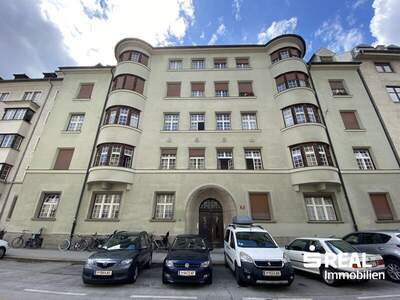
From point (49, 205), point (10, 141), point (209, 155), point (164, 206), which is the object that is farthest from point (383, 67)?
point (10, 141)

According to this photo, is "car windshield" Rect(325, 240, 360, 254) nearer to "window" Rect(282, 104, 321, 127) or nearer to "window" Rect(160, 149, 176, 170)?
"window" Rect(282, 104, 321, 127)

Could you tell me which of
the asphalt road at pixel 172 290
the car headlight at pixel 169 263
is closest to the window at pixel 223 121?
the asphalt road at pixel 172 290

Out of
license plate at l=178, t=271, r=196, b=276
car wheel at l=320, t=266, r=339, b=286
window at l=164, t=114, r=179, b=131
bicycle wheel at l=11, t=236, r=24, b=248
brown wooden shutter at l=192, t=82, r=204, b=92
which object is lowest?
car wheel at l=320, t=266, r=339, b=286

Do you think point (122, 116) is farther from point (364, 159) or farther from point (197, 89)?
point (364, 159)

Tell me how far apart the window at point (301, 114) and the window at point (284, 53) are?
6.17 m

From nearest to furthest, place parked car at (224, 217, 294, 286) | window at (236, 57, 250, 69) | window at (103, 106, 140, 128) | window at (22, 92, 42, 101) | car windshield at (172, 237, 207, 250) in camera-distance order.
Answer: parked car at (224, 217, 294, 286), car windshield at (172, 237, 207, 250), window at (103, 106, 140, 128), window at (236, 57, 250, 69), window at (22, 92, 42, 101)

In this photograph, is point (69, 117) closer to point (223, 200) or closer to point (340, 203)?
point (223, 200)

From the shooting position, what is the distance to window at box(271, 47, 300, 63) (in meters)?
18.5

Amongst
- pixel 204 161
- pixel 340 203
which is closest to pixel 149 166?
pixel 204 161

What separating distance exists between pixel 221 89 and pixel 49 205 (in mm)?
17695

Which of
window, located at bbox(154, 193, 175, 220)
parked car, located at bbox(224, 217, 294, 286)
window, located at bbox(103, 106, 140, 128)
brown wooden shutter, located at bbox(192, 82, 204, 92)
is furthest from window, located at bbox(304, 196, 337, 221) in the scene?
window, located at bbox(103, 106, 140, 128)

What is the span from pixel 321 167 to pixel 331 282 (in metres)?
8.80

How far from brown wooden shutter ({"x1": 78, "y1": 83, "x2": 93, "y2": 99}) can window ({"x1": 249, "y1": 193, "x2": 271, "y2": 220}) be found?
18081 millimetres

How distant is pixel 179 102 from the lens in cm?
1750
